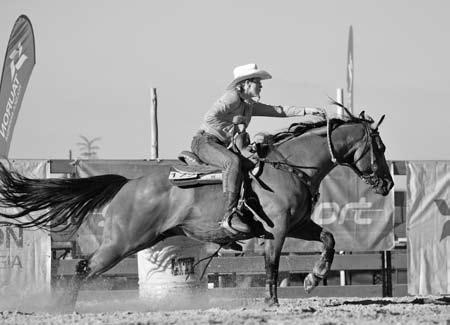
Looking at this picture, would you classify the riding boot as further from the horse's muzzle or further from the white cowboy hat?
the horse's muzzle

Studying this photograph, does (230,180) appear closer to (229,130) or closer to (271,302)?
(229,130)

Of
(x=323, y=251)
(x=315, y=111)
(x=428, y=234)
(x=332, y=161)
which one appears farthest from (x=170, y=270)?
(x=428, y=234)

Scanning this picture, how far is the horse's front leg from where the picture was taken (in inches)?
338

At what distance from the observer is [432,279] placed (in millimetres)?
12312

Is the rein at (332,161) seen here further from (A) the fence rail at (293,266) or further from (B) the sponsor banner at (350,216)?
(A) the fence rail at (293,266)

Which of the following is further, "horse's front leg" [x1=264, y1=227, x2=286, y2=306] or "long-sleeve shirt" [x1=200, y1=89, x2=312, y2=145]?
"long-sleeve shirt" [x1=200, y1=89, x2=312, y2=145]

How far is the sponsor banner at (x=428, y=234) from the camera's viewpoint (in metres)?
12.3

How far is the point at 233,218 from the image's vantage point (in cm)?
884

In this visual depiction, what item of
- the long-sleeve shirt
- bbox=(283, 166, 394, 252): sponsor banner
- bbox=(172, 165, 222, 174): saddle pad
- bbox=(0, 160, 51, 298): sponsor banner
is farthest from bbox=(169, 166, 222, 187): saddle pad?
bbox=(283, 166, 394, 252): sponsor banner

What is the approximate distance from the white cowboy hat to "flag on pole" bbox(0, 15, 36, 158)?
5965 millimetres

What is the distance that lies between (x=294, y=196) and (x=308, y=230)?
630mm

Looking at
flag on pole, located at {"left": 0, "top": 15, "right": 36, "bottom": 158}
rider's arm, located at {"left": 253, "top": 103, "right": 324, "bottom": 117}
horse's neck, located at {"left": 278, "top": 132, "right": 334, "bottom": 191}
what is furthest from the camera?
flag on pole, located at {"left": 0, "top": 15, "right": 36, "bottom": 158}

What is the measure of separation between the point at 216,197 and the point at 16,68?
643 cm

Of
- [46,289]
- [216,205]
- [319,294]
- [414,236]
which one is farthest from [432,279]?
[46,289]
